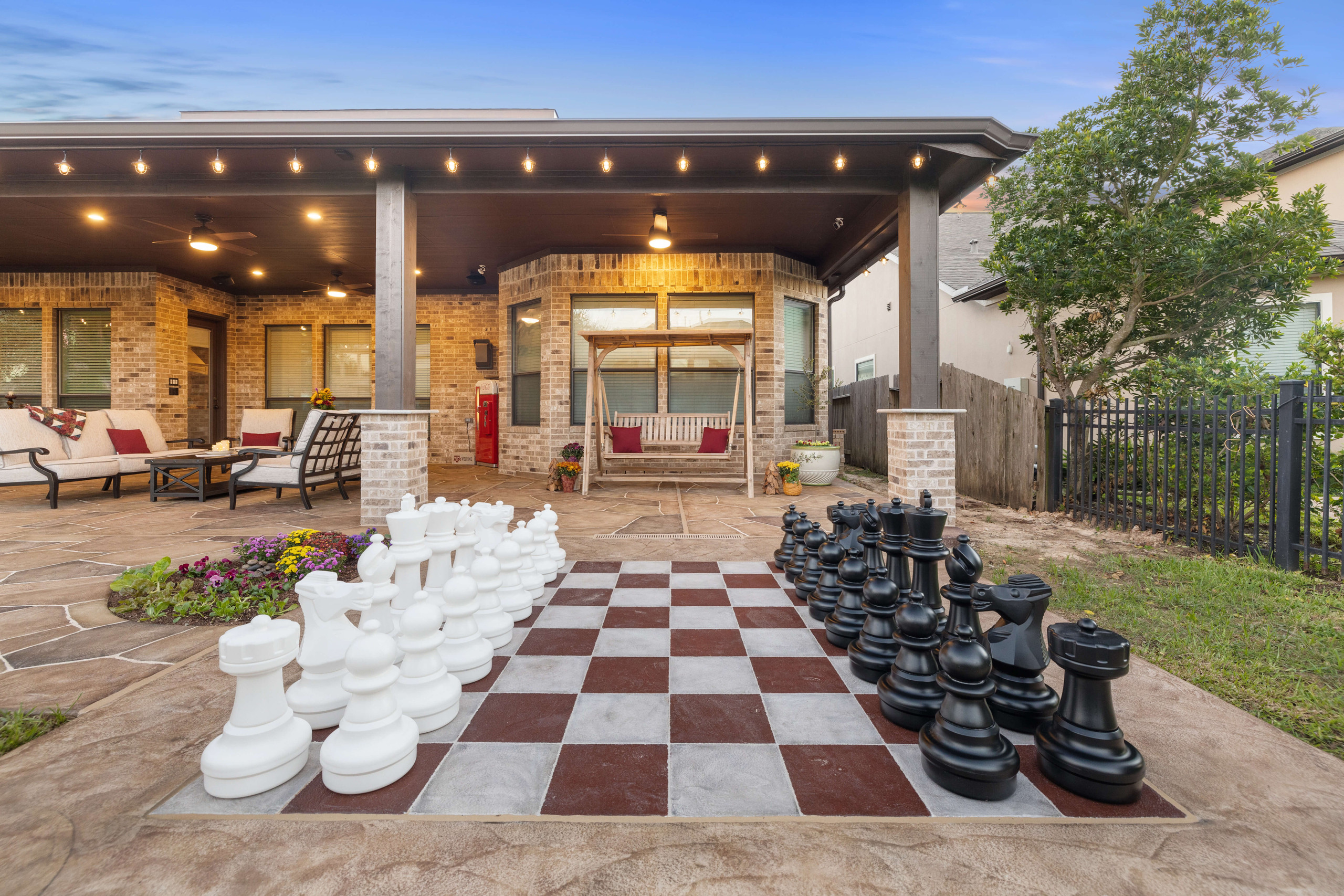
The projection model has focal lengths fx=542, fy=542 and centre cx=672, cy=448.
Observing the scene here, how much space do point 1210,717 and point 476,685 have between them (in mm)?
2221

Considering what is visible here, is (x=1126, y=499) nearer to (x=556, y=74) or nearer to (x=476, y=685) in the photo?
(x=476, y=685)

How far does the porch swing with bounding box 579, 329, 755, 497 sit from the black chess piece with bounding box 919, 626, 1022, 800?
5.01m

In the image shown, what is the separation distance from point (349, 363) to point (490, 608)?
10438 mm

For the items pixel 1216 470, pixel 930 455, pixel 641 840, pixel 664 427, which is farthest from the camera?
pixel 664 427

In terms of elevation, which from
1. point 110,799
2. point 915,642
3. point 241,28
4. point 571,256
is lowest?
point 110,799

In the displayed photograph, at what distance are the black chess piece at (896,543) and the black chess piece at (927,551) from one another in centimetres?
12

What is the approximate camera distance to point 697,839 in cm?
109

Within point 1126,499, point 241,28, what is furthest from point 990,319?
point 241,28

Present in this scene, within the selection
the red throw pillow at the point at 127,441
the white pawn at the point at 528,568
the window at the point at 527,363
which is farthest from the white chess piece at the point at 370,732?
the red throw pillow at the point at 127,441

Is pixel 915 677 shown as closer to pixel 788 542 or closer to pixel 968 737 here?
pixel 968 737

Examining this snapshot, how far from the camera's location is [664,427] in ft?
24.7

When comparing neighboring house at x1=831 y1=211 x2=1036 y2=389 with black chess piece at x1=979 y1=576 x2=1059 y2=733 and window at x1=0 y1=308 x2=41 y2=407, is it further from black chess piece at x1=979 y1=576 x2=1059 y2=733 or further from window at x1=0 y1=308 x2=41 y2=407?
window at x1=0 y1=308 x2=41 y2=407

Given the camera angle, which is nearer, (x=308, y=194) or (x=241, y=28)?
(x=308, y=194)

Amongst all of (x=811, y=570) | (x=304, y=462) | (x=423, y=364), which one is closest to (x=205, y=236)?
(x=304, y=462)
